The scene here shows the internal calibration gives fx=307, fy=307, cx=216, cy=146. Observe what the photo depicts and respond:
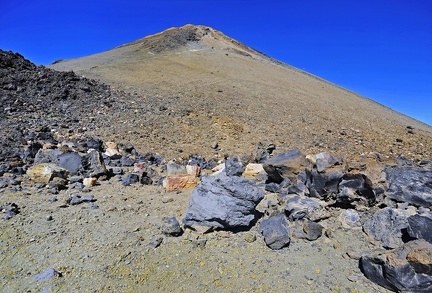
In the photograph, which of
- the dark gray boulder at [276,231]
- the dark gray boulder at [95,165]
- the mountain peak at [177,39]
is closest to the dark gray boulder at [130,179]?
the dark gray boulder at [95,165]

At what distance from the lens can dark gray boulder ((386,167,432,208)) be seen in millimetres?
3832

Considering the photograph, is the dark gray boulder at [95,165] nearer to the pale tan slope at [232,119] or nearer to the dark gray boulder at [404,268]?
the pale tan slope at [232,119]

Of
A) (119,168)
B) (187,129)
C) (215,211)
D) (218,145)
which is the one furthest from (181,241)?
(187,129)

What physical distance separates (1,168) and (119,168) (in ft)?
6.38

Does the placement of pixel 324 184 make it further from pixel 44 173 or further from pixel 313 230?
pixel 44 173

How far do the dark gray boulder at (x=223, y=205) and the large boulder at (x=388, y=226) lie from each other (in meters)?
1.33

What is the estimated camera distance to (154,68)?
58.6 feet

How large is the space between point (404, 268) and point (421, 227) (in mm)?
686

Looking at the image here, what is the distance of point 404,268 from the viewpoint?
8.75 ft

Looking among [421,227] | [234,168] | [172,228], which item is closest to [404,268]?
[421,227]

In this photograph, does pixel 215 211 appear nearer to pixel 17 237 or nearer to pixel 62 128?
pixel 17 237

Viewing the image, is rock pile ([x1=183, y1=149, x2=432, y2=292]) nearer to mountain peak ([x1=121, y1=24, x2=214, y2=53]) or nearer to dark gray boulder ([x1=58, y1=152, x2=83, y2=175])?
dark gray boulder ([x1=58, y1=152, x2=83, y2=175])

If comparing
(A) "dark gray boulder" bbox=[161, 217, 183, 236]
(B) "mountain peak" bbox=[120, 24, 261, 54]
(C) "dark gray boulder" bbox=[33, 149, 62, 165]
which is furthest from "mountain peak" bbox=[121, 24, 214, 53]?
(A) "dark gray boulder" bbox=[161, 217, 183, 236]

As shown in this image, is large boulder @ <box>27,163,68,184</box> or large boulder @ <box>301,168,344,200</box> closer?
large boulder @ <box>301,168,344,200</box>
